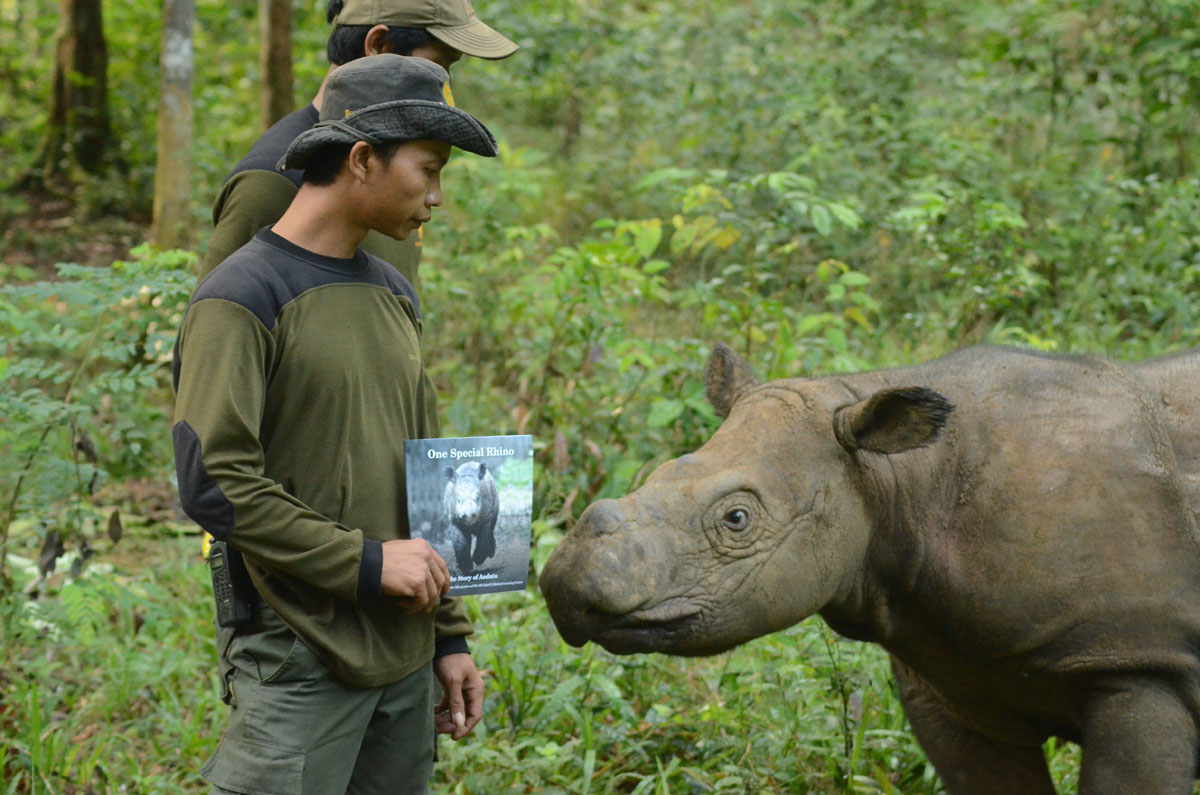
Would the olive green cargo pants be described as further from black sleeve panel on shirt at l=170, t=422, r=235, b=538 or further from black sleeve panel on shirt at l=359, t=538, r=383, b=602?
black sleeve panel on shirt at l=170, t=422, r=235, b=538

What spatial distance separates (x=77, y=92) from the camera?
498 inches

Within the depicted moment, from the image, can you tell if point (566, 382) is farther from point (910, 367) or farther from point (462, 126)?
point (462, 126)

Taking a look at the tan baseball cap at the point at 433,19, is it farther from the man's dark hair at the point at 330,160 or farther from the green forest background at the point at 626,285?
A: the green forest background at the point at 626,285

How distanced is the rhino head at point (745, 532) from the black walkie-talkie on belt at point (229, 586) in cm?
69

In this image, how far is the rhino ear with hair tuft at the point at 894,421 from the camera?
3082 millimetres

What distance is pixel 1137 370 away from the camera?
363 cm

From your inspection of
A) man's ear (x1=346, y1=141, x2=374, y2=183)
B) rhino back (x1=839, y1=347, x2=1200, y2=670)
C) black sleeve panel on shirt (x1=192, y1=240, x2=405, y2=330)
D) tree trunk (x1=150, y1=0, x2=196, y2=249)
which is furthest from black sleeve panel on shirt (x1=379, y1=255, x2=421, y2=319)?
tree trunk (x1=150, y1=0, x2=196, y2=249)

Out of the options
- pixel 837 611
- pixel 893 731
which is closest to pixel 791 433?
pixel 837 611

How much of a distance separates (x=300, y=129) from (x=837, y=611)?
1955mm

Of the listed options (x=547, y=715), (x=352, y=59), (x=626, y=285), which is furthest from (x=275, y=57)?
(x=547, y=715)

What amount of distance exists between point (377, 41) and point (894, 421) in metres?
1.76

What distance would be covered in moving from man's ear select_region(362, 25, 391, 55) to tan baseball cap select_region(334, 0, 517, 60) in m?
0.02

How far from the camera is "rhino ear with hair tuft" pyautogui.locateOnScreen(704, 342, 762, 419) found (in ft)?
11.7

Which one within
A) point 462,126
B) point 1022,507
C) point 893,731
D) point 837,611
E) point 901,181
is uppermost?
point 901,181
